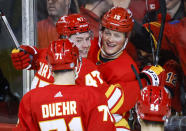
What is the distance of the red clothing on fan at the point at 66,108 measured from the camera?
8.48ft

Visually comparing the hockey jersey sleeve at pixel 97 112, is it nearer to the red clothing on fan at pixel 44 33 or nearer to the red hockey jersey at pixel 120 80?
the red hockey jersey at pixel 120 80

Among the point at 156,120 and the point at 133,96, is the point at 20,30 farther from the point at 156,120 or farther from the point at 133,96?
the point at 156,120

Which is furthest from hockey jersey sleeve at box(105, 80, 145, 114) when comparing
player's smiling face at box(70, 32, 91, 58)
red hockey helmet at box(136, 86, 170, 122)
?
red hockey helmet at box(136, 86, 170, 122)

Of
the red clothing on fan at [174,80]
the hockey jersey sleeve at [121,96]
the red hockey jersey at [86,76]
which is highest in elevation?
the red hockey jersey at [86,76]

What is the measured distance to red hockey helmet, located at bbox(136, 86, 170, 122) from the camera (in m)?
2.21

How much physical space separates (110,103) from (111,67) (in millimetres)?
436

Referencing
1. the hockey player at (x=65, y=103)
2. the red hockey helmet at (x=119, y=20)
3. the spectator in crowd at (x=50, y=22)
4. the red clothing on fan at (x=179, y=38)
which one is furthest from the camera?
the spectator in crowd at (x=50, y=22)

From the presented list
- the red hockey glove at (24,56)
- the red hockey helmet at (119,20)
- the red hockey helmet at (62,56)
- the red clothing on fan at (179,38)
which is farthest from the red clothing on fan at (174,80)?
the red hockey helmet at (62,56)

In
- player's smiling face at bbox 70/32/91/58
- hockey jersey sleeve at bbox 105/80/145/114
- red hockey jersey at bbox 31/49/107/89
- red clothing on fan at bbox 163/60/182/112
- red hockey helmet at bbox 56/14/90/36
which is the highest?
red hockey helmet at bbox 56/14/90/36

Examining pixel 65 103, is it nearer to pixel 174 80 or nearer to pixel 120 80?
pixel 120 80

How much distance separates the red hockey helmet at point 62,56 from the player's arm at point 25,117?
285mm

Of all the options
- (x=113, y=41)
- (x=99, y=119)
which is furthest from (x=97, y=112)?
(x=113, y=41)

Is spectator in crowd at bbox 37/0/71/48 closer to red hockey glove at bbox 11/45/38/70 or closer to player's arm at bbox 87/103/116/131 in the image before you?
red hockey glove at bbox 11/45/38/70

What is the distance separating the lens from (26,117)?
2.68m
